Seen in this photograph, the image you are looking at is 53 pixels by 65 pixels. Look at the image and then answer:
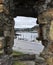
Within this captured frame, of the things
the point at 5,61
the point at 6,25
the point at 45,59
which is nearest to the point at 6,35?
the point at 6,25

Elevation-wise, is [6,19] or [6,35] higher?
[6,19]

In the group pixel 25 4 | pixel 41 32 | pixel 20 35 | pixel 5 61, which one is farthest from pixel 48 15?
pixel 20 35

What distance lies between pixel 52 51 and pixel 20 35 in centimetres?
1254

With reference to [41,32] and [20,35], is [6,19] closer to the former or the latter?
[41,32]

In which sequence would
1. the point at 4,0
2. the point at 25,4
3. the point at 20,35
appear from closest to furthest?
the point at 4,0, the point at 25,4, the point at 20,35

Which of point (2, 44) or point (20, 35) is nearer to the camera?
point (2, 44)

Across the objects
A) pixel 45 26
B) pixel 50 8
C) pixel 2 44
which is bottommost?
pixel 2 44

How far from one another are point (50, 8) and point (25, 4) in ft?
6.78

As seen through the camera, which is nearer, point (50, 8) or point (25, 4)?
point (50, 8)

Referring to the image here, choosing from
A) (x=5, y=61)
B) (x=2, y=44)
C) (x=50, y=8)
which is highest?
(x=50, y=8)

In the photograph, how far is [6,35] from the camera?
4.45m

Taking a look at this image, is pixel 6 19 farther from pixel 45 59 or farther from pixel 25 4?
pixel 25 4

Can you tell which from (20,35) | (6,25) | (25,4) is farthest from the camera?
(20,35)

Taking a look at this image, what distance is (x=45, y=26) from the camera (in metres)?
4.34
